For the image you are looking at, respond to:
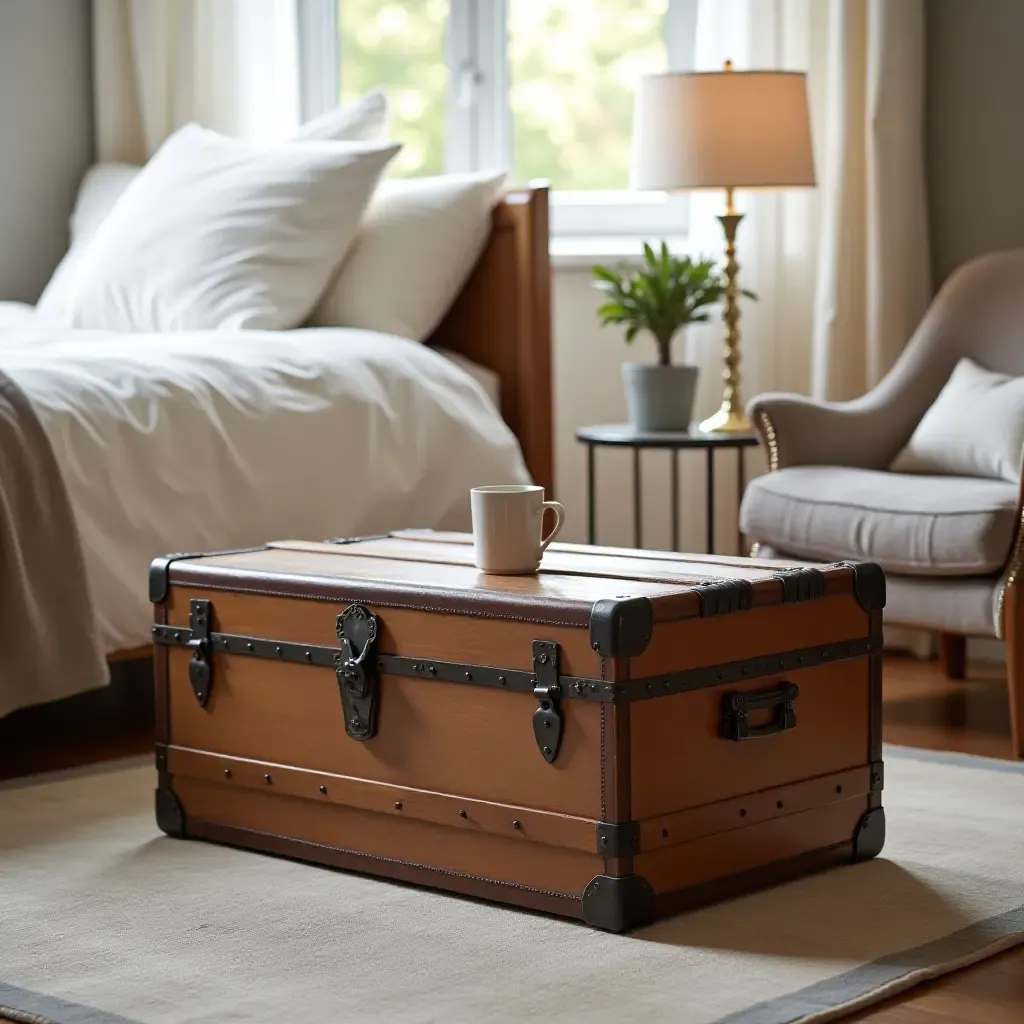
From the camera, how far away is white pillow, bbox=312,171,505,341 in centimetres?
361

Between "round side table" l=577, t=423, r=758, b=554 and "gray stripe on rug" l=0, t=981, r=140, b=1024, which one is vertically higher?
"round side table" l=577, t=423, r=758, b=554

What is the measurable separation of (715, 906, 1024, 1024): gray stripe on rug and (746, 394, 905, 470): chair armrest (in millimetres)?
1463

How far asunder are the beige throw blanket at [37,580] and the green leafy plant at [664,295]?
143 cm

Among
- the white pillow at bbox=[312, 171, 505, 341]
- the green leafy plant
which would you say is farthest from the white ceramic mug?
the green leafy plant

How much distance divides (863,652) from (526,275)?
5.73ft

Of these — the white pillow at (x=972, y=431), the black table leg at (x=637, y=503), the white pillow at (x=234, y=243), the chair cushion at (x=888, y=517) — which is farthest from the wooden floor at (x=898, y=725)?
the white pillow at (x=234, y=243)

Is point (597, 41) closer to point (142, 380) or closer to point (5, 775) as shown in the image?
point (142, 380)

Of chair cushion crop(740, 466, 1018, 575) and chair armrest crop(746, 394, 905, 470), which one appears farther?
chair armrest crop(746, 394, 905, 470)

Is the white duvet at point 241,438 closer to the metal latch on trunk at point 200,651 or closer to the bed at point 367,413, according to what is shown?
the bed at point 367,413

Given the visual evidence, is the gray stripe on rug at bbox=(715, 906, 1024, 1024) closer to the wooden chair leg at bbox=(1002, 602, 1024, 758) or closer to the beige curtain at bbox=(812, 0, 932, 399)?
the wooden chair leg at bbox=(1002, 602, 1024, 758)

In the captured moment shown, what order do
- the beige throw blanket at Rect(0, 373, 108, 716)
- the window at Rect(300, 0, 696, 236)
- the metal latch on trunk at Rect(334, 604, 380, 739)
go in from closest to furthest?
the metal latch on trunk at Rect(334, 604, 380, 739)
the beige throw blanket at Rect(0, 373, 108, 716)
the window at Rect(300, 0, 696, 236)

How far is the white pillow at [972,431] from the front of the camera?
3057 millimetres

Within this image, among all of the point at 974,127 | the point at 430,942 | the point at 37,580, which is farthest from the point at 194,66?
the point at 430,942

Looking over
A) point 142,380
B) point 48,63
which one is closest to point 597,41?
point 48,63
